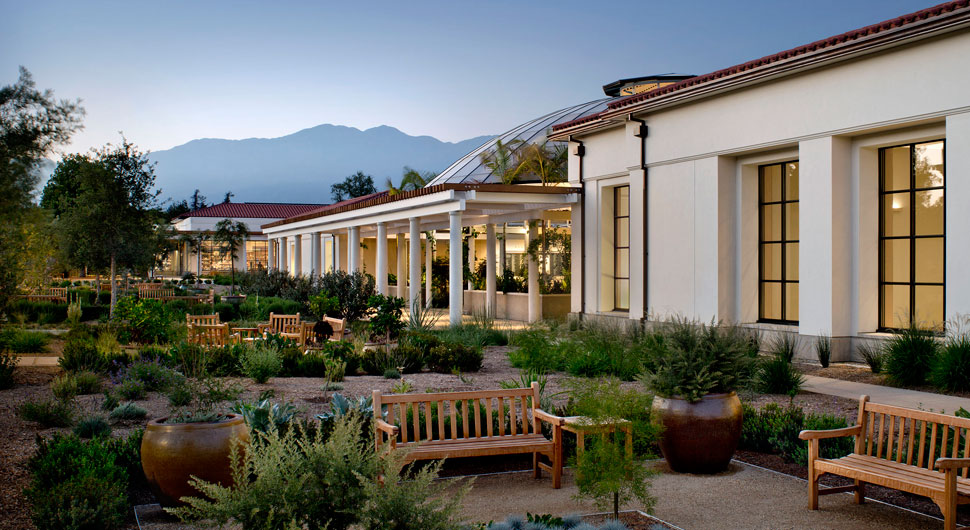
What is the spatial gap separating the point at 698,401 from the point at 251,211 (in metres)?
60.1

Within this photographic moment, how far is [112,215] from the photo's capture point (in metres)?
22.8

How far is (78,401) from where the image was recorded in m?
9.50

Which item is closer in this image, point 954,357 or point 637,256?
point 954,357

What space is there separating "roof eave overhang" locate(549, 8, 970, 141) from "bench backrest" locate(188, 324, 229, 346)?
31.9 feet

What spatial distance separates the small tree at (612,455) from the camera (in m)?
5.16

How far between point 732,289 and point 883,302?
9.55ft

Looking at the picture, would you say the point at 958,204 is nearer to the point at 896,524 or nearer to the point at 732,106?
the point at 732,106

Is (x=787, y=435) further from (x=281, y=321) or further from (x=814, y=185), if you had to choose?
(x=281, y=321)

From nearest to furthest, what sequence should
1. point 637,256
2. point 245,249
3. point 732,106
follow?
point 732,106, point 637,256, point 245,249

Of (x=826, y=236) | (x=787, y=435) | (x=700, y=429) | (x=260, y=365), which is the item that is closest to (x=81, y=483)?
(x=700, y=429)

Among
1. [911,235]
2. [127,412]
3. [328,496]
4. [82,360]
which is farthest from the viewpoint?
[911,235]

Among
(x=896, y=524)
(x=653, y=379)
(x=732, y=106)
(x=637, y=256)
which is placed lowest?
(x=896, y=524)

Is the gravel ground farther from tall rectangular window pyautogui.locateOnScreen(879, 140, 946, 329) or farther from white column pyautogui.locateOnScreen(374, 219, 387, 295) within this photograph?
white column pyautogui.locateOnScreen(374, 219, 387, 295)

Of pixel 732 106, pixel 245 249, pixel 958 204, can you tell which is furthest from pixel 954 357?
pixel 245 249
